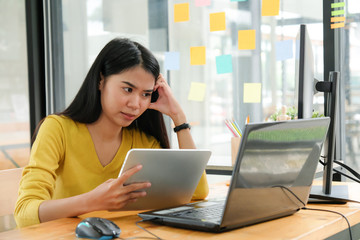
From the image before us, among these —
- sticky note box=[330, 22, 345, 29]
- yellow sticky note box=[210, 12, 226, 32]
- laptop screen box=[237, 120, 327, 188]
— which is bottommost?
laptop screen box=[237, 120, 327, 188]

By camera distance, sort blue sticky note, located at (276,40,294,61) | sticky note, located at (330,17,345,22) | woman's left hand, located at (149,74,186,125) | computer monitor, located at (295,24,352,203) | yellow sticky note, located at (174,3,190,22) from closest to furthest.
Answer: computer monitor, located at (295,24,352,203) < woman's left hand, located at (149,74,186,125) < sticky note, located at (330,17,345,22) < blue sticky note, located at (276,40,294,61) < yellow sticky note, located at (174,3,190,22)

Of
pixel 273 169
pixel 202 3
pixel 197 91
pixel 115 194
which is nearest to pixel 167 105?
pixel 115 194

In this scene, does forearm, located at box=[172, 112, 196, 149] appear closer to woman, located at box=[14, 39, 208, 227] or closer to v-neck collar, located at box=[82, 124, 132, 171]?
woman, located at box=[14, 39, 208, 227]

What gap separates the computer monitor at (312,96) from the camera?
1214 mm

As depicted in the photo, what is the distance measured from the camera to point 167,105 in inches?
63.2

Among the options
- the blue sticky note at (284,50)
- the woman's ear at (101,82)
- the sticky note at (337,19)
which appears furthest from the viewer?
the blue sticky note at (284,50)

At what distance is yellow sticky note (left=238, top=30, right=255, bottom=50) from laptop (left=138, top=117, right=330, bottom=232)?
4.22 ft

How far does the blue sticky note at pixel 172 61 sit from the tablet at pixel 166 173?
4.40 ft

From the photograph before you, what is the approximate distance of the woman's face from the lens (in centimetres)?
141

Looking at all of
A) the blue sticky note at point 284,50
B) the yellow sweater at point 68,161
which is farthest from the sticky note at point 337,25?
the yellow sweater at point 68,161

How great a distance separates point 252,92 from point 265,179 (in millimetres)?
1380

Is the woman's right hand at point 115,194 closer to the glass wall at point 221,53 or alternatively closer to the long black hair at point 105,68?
the long black hair at point 105,68

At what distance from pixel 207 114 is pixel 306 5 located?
2.34 feet

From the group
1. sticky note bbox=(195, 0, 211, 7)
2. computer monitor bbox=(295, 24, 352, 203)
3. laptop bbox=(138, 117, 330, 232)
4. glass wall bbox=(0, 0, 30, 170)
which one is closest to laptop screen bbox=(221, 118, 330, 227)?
laptop bbox=(138, 117, 330, 232)
